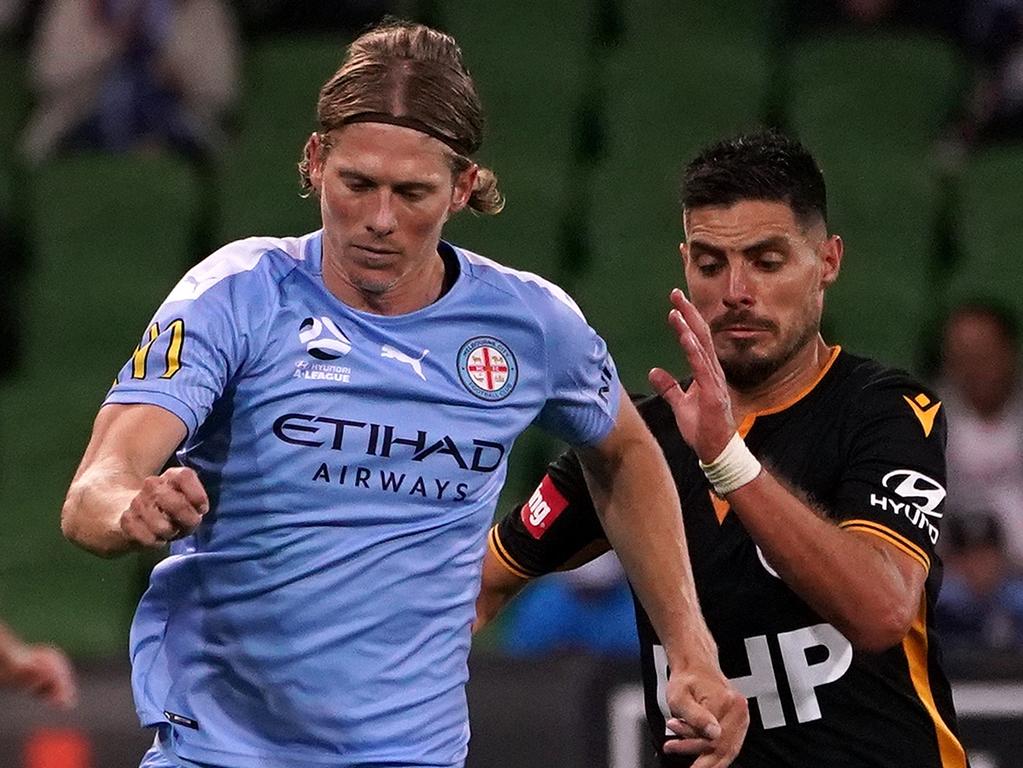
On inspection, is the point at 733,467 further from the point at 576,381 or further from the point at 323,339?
the point at 323,339

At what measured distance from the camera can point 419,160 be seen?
12.2 ft

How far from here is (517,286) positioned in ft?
13.0

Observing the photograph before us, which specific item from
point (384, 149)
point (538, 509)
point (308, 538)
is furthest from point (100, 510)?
point (538, 509)

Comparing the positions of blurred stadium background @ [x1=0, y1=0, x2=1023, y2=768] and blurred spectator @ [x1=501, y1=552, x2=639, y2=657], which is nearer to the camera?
blurred spectator @ [x1=501, y1=552, x2=639, y2=657]

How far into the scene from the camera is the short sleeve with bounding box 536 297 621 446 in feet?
13.1

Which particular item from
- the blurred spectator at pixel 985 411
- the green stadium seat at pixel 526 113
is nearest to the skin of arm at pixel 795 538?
the blurred spectator at pixel 985 411

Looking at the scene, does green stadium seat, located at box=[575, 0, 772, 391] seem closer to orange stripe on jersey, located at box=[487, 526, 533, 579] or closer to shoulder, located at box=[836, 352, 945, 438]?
orange stripe on jersey, located at box=[487, 526, 533, 579]

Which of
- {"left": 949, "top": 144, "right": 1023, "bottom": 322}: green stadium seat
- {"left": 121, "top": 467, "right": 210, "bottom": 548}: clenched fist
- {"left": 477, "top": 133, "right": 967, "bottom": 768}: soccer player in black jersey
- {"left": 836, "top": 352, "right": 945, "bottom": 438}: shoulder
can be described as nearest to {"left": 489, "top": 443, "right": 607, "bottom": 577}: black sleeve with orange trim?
{"left": 477, "top": 133, "right": 967, "bottom": 768}: soccer player in black jersey

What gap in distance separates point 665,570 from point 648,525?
0.11 metres

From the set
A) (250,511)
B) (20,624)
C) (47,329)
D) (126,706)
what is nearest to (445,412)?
(250,511)

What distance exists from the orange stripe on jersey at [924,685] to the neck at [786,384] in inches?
20.9

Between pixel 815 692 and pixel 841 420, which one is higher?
pixel 841 420

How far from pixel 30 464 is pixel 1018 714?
175 inches

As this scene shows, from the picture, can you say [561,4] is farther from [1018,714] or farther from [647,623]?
[647,623]
